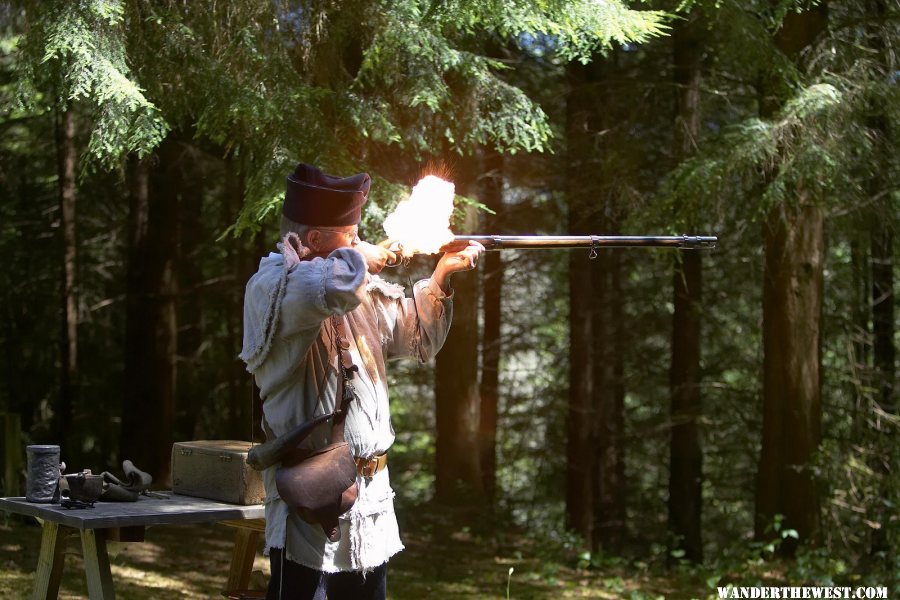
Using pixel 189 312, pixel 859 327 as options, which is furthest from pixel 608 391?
pixel 189 312

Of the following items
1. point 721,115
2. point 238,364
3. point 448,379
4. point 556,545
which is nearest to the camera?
point 556,545

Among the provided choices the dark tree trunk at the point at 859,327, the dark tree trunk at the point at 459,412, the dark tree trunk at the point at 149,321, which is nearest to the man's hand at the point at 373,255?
the dark tree trunk at the point at 459,412

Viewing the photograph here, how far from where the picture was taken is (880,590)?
7.67 m

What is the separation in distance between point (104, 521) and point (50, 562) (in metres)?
0.74

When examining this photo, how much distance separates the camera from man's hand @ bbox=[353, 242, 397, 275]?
373 centimetres

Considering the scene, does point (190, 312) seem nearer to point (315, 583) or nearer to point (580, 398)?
point (580, 398)

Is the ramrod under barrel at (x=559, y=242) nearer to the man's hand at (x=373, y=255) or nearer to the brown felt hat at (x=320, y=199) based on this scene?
the man's hand at (x=373, y=255)

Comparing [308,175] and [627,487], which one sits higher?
[308,175]

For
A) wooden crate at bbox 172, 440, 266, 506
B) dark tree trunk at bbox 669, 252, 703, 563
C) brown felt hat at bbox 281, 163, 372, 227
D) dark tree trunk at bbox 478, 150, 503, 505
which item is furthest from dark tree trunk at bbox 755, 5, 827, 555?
brown felt hat at bbox 281, 163, 372, 227

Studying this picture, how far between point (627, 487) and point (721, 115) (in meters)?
6.11

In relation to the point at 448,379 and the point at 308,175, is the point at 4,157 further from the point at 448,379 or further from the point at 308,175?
the point at 308,175

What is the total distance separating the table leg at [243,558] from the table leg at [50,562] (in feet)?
3.08

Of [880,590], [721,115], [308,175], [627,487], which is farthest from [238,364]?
[308,175]

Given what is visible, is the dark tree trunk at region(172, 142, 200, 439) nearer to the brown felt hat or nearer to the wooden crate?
the wooden crate
